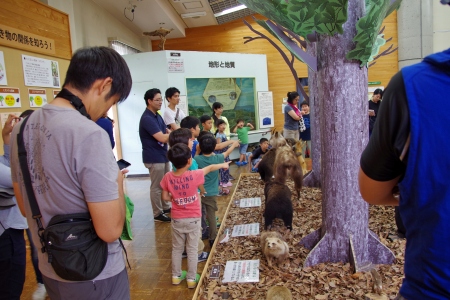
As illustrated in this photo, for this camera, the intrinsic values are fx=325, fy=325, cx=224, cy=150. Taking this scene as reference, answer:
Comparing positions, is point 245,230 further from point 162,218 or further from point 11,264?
point 11,264

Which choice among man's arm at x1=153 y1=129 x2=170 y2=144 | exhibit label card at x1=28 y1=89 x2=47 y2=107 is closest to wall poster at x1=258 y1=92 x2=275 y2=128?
man's arm at x1=153 y1=129 x2=170 y2=144

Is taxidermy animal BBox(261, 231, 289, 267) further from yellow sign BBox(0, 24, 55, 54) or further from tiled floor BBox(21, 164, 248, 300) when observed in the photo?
yellow sign BBox(0, 24, 55, 54)

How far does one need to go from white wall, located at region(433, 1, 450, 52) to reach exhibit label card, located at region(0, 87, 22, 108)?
444 inches

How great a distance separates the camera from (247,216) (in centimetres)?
416

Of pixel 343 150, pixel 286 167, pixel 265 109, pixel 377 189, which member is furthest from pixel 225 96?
pixel 377 189

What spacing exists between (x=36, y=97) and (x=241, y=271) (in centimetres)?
415

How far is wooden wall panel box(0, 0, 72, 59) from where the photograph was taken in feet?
14.6

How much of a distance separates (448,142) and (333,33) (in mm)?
1927

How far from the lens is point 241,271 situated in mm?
2807

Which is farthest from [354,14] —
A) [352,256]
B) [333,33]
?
[352,256]

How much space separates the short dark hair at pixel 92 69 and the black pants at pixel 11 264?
4.51 ft

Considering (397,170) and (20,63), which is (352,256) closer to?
(397,170)

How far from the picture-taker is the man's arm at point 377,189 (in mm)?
934

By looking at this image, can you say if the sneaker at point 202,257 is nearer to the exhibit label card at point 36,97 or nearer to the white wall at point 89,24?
the exhibit label card at point 36,97
